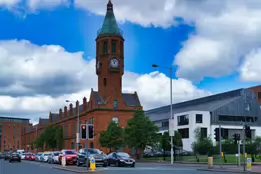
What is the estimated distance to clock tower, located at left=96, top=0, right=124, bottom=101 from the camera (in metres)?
86.6

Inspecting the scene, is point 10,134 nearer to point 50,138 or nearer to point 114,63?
point 50,138

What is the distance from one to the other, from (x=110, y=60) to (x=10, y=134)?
11926cm

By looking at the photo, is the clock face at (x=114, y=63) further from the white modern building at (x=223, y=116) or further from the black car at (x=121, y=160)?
the black car at (x=121, y=160)

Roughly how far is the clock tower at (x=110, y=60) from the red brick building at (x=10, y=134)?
109m

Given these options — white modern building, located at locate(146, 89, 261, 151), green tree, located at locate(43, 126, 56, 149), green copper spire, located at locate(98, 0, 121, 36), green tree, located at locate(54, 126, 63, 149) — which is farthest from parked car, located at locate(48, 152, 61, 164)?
green tree, located at locate(43, 126, 56, 149)

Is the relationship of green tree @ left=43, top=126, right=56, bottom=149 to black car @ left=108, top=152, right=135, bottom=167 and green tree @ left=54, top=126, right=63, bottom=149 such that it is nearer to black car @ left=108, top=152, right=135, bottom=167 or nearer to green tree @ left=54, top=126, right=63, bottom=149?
green tree @ left=54, top=126, right=63, bottom=149

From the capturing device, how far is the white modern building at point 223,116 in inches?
3632

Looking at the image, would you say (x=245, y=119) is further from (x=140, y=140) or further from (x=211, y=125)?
(x=140, y=140)

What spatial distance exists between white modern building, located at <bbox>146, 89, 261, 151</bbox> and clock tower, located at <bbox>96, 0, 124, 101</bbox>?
18.5 meters

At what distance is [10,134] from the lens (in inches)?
7510

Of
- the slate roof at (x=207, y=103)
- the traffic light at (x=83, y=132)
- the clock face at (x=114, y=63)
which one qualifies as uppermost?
the clock face at (x=114, y=63)

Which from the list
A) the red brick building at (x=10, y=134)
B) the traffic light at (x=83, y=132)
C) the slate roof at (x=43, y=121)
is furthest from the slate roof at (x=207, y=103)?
the red brick building at (x=10, y=134)

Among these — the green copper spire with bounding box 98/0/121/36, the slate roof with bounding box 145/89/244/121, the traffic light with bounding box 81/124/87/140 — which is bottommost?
the traffic light with bounding box 81/124/87/140

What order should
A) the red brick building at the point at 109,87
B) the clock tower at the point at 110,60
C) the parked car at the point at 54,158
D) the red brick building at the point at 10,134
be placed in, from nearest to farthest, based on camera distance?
the parked car at the point at 54,158 < the red brick building at the point at 109,87 < the clock tower at the point at 110,60 < the red brick building at the point at 10,134
